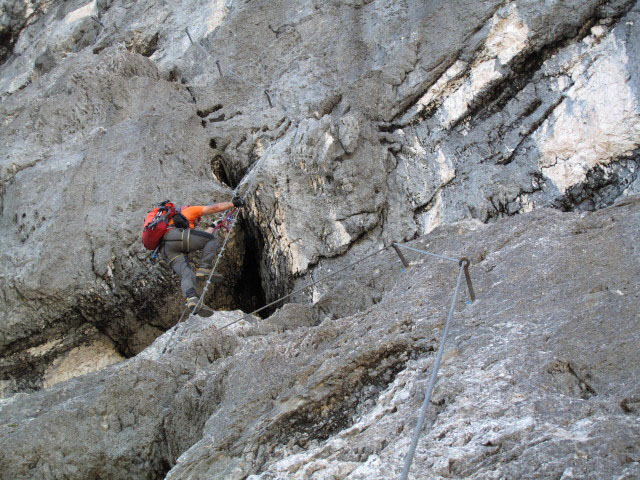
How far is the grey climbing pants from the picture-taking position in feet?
22.8

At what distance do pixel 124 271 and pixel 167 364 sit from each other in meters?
2.78

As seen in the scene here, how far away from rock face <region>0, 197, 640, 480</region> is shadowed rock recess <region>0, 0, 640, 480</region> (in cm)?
2

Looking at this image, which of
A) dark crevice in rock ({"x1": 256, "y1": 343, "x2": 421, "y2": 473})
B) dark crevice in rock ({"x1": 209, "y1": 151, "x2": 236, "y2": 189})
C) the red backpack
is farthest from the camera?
dark crevice in rock ({"x1": 209, "y1": 151, "x2": 236, "y2": 189})

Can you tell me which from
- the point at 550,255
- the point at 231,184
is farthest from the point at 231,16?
the point at 550,255

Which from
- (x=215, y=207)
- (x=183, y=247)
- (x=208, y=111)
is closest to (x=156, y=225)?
(x=183, y=247)

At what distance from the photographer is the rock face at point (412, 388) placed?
2859 millimetres

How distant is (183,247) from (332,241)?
1.82m

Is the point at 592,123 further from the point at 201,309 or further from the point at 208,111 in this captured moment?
the point at 208,111

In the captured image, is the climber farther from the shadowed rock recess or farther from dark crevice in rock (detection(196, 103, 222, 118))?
dark crevice in rock (detection(196, 103, 222, 118))

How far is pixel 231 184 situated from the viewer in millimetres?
9055

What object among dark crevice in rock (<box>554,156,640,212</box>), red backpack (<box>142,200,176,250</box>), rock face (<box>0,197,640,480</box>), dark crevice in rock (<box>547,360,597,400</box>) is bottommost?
dark crevice in rock (<box>554,156,640,212</box>)

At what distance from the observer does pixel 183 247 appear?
700cm

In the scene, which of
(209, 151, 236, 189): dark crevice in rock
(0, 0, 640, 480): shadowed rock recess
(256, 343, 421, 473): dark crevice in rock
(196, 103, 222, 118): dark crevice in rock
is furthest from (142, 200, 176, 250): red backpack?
(256, 343, 421, 473): dark crevice in rock

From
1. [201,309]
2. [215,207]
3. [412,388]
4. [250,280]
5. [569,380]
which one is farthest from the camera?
[250,280]
